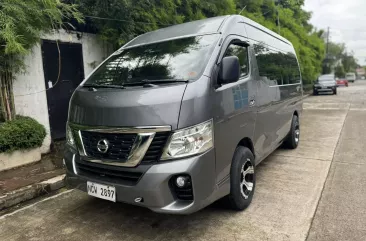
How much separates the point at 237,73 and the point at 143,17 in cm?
432

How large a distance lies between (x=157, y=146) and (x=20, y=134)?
11.1 feet

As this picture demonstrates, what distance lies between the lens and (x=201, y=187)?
2.51m

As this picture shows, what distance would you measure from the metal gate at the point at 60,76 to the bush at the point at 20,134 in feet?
2.71

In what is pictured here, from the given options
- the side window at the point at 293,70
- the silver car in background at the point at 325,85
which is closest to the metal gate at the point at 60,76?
the side window at the point at 293,70

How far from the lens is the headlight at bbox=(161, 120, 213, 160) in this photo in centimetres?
244

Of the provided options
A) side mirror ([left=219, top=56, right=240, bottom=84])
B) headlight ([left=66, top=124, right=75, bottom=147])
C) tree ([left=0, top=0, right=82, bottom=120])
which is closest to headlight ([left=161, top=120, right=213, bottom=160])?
side mirror ([left=219, top=56, right=240, bottom=84])

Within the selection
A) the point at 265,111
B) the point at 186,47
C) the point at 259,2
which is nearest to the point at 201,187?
the point at 186,47

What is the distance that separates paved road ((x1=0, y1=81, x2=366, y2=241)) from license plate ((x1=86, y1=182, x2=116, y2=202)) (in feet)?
1.48

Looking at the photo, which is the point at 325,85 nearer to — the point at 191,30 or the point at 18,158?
the point at 191,30

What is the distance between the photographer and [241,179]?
3189 mm

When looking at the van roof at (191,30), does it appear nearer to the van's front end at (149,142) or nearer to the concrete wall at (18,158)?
the van's front end at (149,142)

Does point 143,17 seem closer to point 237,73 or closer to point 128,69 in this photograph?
point 128,69

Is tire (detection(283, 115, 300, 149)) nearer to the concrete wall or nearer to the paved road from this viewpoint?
the paved road

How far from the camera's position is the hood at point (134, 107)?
2465mm
